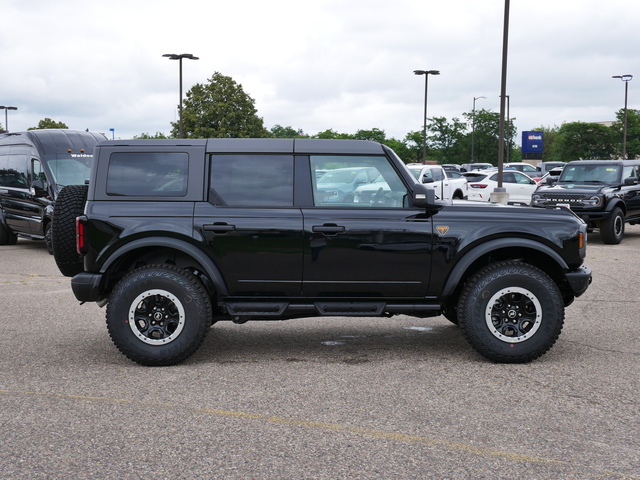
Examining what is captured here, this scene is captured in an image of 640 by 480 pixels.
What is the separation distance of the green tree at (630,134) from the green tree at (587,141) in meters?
0.66

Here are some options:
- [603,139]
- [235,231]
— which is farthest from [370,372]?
[603,139]

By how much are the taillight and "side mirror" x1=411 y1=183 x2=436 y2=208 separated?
2578 millimetres

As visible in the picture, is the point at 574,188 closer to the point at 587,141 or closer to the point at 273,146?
the point at 273,146

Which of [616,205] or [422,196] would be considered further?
[616,205]

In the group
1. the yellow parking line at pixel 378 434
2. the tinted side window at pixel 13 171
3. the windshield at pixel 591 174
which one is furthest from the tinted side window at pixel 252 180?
the windshield at pixel 591 174

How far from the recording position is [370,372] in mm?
5715

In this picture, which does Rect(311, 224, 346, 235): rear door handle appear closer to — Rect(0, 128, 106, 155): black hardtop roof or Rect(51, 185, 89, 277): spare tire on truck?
Rect(51, 185, 89, 277): spare tire on truck

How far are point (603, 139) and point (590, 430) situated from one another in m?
88.8

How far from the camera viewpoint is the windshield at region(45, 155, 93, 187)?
1458cm

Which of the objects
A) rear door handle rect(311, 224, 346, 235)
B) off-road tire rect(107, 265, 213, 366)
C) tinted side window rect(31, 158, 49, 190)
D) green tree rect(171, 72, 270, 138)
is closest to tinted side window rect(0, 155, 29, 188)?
tinted side window rect(31, 158, 49, 190)

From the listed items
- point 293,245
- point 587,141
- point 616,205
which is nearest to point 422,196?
point 293,245

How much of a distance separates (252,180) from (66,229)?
5.20 feet

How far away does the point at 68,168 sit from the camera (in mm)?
14836

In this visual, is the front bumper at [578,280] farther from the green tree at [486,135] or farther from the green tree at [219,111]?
the green tree at [486,135]
